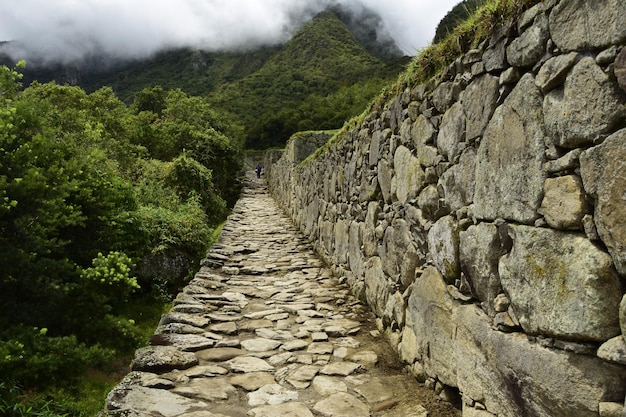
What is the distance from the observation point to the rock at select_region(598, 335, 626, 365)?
58.5 inches

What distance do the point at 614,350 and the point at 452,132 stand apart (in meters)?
1.60

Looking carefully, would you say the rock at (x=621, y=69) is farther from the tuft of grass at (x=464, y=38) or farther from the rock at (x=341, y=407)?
the rock at (x=341, y=407)

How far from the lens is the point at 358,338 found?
4.14 metres

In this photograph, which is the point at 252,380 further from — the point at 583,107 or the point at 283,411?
the point at 583,107

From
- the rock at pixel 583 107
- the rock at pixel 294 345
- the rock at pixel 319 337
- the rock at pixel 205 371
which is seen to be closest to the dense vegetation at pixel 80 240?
the rock at pixel 583 107

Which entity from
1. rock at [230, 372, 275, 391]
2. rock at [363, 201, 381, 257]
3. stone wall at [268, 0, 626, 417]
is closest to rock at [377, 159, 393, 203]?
rock at [363, 201, 381, 257]

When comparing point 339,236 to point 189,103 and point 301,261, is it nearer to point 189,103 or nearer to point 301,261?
point 301,261

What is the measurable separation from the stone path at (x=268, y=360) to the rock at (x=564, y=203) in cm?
153

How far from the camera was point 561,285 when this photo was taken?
1.71 m

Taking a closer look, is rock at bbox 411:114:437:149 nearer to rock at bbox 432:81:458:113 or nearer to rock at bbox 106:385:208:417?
rock at bbox 432:81:458:113

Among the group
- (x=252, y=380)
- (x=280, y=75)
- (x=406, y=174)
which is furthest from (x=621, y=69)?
(x=280, y=75)

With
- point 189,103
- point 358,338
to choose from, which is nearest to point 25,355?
point 358,338

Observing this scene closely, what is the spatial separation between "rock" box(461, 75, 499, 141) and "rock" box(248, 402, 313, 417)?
2014 millimetres

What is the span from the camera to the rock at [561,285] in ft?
5.08
